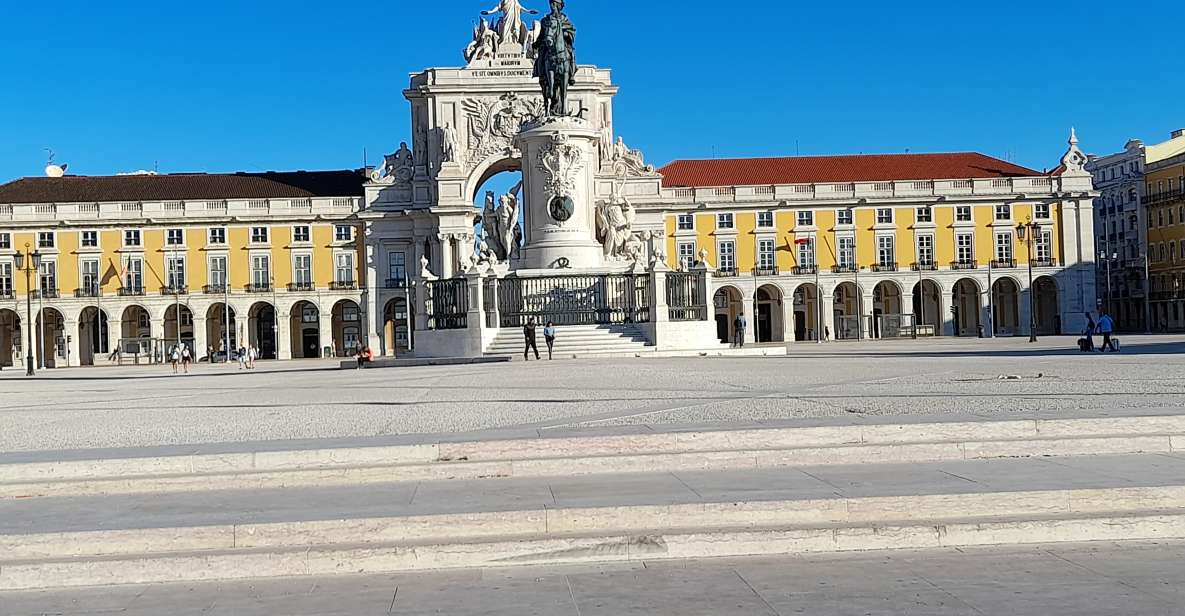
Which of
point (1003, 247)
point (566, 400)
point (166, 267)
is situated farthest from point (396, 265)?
point (566, 400)

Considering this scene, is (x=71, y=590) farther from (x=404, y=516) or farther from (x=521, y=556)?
(x=521, y=556)

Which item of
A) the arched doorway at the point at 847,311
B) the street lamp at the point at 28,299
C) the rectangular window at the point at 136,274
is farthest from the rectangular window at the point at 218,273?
the arched doorway at the point at 847,311

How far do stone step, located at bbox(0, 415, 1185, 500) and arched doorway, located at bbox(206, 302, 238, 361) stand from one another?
70.3 metres

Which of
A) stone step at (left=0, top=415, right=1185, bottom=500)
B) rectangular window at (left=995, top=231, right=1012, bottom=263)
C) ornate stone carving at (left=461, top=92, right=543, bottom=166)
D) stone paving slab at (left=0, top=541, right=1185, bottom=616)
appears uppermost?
ornate stone carving at (left=461, top=92, right=543, bottom=166)

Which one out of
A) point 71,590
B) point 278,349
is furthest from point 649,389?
point 278,349

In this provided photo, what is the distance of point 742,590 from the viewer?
690 centimetres

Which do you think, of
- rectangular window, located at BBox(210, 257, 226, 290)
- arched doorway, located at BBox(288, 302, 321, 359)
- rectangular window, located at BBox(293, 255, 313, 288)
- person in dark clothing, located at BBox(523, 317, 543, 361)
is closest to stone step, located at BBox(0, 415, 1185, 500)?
person in dark clothing, located at BBox(523, 317, 543, 361)

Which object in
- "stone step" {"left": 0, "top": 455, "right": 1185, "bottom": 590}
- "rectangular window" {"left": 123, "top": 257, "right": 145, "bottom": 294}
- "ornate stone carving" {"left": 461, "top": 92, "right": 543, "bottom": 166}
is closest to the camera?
"stone step" {"left": 0, "top": 455, "right": 1185, "bottom": 590}

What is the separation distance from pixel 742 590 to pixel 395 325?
75.6m

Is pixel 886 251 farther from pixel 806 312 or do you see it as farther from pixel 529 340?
pixel 529 340

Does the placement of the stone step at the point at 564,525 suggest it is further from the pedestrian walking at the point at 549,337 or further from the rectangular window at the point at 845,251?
the rectangular window at the point at 845,251

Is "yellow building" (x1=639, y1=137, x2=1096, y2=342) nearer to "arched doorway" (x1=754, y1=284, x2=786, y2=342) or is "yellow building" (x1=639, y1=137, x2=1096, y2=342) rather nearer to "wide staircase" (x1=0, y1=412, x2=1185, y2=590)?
"arched doorway" (x1=754, y1=284, x2=786, y2=342)

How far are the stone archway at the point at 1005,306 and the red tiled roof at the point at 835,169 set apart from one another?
273 inches

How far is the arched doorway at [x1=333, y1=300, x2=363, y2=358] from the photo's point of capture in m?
84.6
